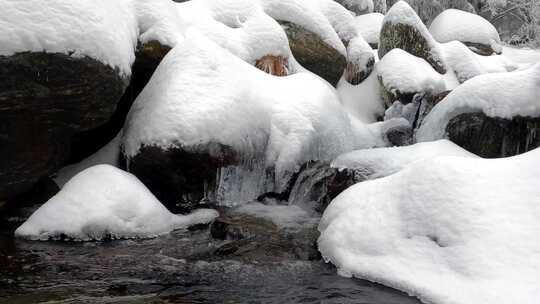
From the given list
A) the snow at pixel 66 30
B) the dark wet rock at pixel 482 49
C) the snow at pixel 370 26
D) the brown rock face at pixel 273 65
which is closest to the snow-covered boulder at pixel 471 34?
the dark wet rock at pixel 482 49

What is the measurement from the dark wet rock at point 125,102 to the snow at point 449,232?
13.0ft

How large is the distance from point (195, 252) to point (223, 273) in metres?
0.64

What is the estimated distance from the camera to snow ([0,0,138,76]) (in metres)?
5.08

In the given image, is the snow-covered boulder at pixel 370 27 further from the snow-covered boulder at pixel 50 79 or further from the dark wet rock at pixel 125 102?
the snow-covered boulder at pixel 50 79

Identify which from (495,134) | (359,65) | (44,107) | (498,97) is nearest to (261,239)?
(44,107)

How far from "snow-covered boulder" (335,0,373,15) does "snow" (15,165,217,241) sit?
14655 millimetres

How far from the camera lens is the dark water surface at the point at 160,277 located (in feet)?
13.2

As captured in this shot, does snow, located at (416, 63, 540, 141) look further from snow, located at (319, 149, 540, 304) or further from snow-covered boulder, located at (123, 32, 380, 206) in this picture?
snow, located at (319, 149, 540, 304)

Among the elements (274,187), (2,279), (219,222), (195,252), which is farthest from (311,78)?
(2,279)

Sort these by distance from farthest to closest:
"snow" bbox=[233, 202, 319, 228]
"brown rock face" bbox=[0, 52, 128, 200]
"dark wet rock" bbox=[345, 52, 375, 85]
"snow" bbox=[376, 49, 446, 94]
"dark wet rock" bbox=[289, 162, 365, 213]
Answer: "dark wet rock" bbox=[345, 52, 375, 85] < "snow" bbox=[376, 49, 446, 94] < "dark wet rock" bbox=[289, 162, 365, 213] < "snow" bbox=[233, 202, 319, 228] < "brown rock face" bbox=[0, 52, 128, 200]

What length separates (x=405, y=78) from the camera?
10570mm

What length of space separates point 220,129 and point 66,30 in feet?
7.81

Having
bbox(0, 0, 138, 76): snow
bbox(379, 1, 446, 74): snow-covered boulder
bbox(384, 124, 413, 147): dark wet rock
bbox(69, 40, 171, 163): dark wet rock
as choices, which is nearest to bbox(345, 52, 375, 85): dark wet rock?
bbox(379, 1, 446, 74): snow-covered boulder

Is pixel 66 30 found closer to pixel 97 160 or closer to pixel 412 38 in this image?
pixel 97 160
